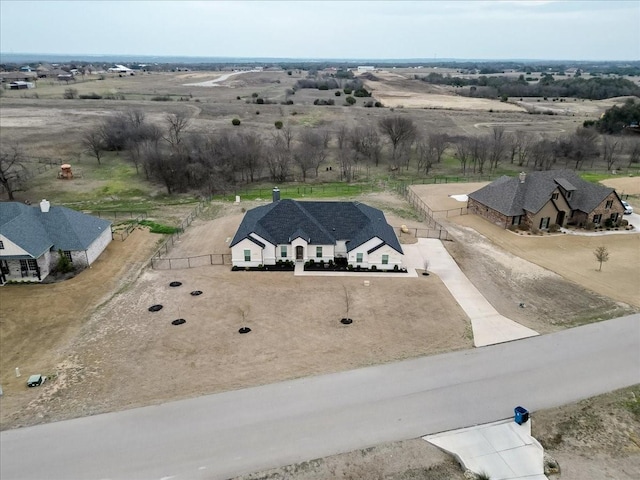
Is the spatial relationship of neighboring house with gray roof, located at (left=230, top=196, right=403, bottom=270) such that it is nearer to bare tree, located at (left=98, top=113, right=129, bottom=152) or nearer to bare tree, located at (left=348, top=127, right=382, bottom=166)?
bare tree, located at (left=348, top=127, right=382, bottom=166)

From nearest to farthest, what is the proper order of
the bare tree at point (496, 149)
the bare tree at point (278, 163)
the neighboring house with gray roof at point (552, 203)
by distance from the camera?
1. the neighboring house with gray roof at point (552, 203)
2. the bare tree at point (278, 163)
3. the bare tree at point (496, 149)

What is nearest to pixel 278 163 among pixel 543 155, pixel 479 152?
pixel 479 152

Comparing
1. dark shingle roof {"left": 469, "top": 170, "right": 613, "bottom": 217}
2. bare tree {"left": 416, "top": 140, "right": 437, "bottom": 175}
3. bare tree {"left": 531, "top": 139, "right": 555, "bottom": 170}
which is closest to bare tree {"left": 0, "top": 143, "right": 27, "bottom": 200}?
dark shingle roof {"left": 469, "top": 170, "right": 613, "bottom": 217}

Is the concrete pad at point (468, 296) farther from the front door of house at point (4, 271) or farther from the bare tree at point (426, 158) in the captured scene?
the front door of house at point (4, 271)

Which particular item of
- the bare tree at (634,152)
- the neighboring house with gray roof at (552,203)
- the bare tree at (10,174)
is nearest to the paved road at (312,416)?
the neighboring house with gray roof at (552,203)

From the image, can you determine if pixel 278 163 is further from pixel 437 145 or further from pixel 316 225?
pixel 316 225

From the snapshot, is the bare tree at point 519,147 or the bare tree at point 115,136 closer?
the bare tree at point 115,136
